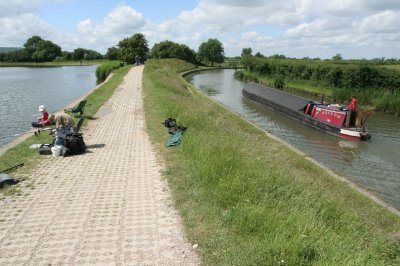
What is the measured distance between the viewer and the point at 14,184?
7.49 meters

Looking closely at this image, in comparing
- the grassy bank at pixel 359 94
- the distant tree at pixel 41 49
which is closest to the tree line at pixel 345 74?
the grassy bank at pixel 359 94

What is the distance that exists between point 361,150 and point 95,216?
12.7m

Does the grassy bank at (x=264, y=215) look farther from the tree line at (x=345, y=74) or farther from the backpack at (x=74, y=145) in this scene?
the tree line at (x=345, y=74)

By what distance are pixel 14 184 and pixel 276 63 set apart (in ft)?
141

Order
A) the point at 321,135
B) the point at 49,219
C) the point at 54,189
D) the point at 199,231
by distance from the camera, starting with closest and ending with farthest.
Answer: the point at 199,231 → the point at 49,219 → the point at 54,189 → the point at 321,135

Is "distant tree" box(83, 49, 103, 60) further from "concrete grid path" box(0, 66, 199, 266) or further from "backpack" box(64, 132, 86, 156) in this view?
"concrete grid path" box(0, 66, 199, 266)

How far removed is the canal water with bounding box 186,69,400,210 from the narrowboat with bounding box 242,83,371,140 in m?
0.35

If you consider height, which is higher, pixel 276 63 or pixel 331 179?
pixel 276 63

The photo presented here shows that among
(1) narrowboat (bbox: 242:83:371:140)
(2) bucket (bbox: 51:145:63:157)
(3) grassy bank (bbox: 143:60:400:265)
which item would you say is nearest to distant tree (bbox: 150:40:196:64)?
(1) narrowboat (bbox: 242:83:371:140)

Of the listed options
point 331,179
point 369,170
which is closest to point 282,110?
point 369,170

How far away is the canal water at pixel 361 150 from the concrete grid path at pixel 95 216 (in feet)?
22.3

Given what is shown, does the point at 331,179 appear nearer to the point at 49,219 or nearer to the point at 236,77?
the point at 49,219

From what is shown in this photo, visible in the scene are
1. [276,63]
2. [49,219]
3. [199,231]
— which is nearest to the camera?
[199,231]

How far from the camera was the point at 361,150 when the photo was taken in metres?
15.4
